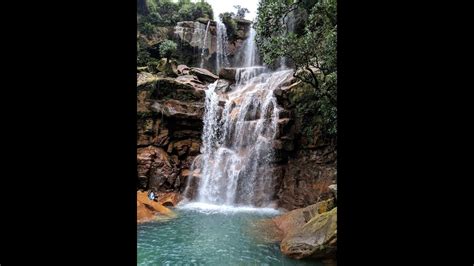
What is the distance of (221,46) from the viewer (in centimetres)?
2517

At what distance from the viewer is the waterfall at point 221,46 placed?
987 inches

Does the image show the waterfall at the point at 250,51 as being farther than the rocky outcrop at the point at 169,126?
Yes

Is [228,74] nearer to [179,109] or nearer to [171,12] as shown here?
[179,109]

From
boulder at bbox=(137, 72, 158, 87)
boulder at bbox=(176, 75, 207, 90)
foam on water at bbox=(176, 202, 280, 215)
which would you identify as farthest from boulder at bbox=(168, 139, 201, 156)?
boulder at bbox=(137, 72, 158, 87)

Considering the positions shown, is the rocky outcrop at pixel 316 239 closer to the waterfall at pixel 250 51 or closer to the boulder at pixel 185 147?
the boulder at pixel 185 147

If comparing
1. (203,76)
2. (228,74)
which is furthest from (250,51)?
(203,76)

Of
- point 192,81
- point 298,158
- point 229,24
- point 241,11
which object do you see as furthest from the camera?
point 241,11

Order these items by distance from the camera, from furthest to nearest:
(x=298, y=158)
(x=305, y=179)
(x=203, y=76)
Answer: (x=203, y=76), (x=298, y=158), (x=305, y=179)

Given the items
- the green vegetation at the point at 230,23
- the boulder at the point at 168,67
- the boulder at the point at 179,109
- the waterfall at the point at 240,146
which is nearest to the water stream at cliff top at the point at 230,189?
the waterfall at the point at 240,146
